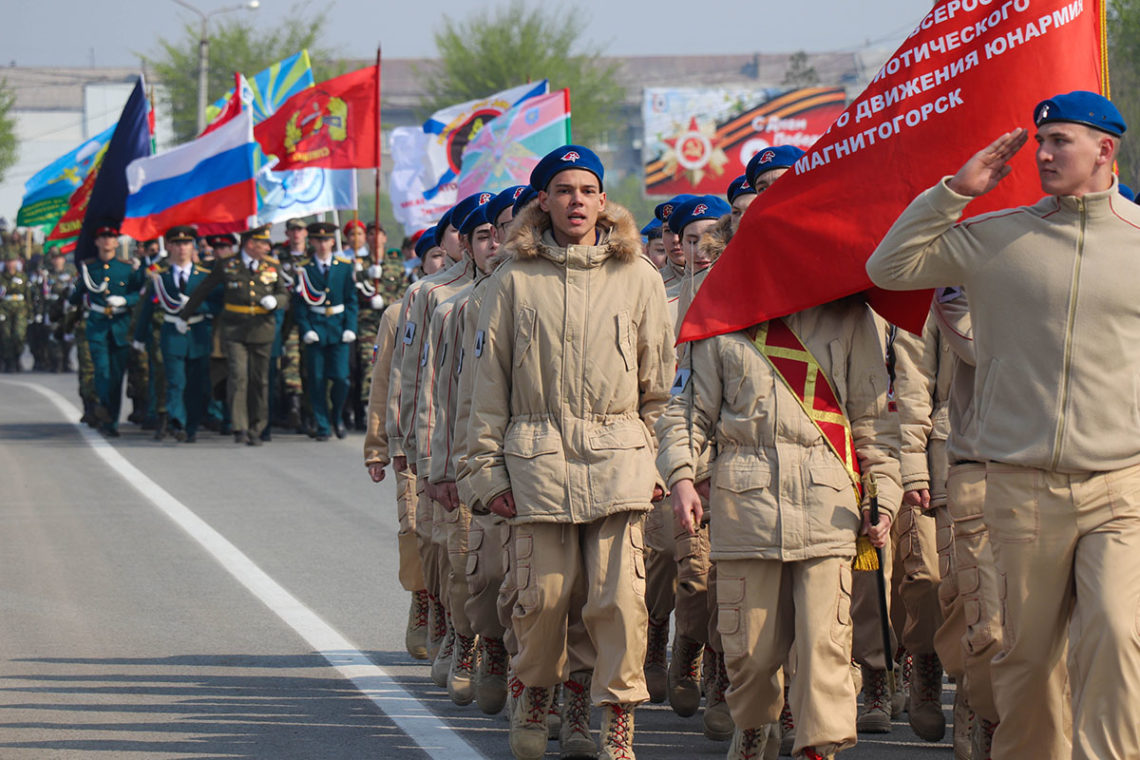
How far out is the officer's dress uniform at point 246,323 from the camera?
19672 mm

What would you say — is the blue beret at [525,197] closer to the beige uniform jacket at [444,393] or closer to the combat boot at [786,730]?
the beige uniform jacket at [444,393]

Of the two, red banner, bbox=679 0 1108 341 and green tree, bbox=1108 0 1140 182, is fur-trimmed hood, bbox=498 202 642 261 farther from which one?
green tree, bbox=1108 0 1140 182

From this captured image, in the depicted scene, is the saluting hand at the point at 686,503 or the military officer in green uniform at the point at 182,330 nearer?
the saluting hand at the point at 686,503

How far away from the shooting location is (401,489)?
961 cm

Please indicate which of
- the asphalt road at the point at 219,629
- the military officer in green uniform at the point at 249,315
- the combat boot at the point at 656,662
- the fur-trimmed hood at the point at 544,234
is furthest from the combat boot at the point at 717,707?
the military officer in green uniform at the point at 249,315

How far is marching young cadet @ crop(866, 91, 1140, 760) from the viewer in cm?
526

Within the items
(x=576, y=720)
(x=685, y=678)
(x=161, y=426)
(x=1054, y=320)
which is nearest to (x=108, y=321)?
(x=161, y=426)

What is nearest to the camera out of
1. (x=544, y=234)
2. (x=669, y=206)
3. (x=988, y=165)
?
(x=988, y=165)

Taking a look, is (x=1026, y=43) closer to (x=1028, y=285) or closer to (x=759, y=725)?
(x=1028, y=285)

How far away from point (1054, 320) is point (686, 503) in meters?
1.44

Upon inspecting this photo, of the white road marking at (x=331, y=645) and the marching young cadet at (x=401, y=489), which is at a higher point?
the marching young cadet at (x=401, y=489)

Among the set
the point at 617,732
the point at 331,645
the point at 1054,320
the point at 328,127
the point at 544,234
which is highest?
the point at 328,127

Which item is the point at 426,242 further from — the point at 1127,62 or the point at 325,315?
the point at 1127,62

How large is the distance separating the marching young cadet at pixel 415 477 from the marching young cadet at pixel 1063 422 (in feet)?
11.9
